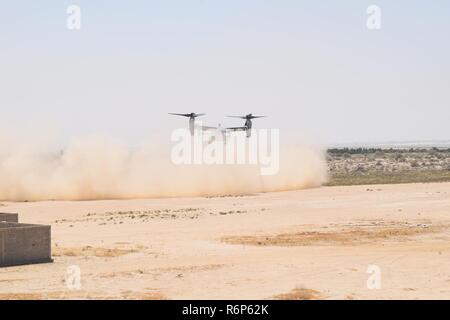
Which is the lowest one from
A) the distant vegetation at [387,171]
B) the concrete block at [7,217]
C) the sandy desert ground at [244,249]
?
the sandy desert ground at [244,249]

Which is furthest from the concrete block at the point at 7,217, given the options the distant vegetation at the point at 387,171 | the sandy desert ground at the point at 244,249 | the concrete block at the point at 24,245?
the distant vegetation at the point at 387,171

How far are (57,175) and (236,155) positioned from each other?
16042 millimetres

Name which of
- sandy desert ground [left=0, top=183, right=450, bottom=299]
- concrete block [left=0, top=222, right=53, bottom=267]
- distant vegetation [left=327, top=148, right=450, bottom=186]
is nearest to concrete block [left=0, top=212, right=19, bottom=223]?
sandy desert ground [left=0, top=183, right=450, bottom=299]

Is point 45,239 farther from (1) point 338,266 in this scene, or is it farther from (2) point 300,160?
(2) point 300,160

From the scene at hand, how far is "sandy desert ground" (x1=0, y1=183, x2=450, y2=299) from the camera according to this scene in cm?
2081

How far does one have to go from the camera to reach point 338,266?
24531mm

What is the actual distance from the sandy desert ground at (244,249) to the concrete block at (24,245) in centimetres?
72

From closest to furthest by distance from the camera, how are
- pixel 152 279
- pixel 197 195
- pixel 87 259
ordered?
pixel 152 279 < pixel 87 259 < pixel 197 195

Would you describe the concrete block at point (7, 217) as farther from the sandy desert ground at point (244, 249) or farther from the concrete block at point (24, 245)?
the concrete block at point (24, 245)

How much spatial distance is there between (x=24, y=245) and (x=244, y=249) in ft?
27.1

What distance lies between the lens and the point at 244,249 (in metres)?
29.3

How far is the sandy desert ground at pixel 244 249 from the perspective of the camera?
2081cm

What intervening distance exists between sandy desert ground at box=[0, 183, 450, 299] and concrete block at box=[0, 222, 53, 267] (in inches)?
28.3
